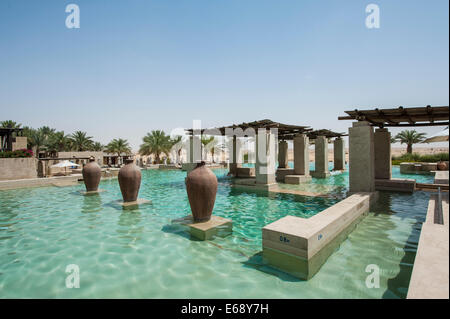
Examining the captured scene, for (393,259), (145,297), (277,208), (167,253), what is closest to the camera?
(145,297)

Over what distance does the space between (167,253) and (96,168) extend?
9.02 m

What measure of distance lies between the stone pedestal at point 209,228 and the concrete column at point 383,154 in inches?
406

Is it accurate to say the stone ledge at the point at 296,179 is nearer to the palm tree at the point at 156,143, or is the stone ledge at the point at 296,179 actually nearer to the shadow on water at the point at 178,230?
the shadow on water at the point at 178,230

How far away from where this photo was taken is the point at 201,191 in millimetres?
5910

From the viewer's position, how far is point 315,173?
61.2 feet

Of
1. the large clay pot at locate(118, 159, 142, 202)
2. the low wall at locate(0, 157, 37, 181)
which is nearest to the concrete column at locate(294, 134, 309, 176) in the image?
the large clay pot at locate(118, 159, 142, 202)

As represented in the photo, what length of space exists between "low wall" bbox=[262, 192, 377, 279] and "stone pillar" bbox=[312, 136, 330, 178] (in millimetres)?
13923

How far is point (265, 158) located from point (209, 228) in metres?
7.93

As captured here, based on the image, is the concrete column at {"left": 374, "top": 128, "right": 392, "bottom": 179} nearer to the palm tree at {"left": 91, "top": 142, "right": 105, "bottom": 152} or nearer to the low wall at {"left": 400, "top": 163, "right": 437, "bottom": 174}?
the low wall at {"left": 400, "top": 163, "right": 437, "bottom": 174}

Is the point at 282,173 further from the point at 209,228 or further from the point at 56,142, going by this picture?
the point at 56,142

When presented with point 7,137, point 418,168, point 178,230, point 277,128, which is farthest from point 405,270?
point 7,137
